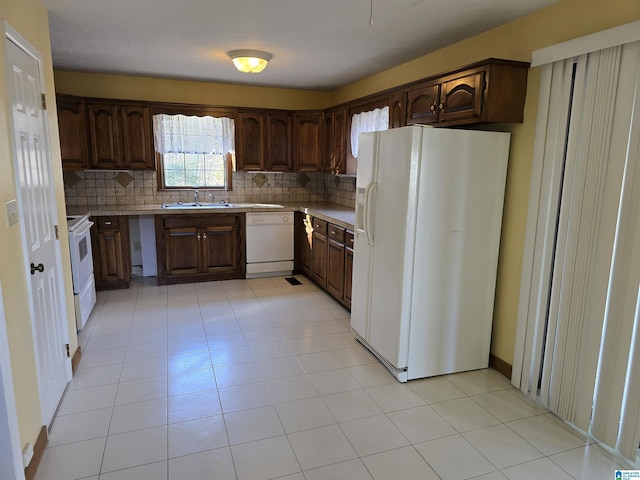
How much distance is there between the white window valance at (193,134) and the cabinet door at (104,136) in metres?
0.42

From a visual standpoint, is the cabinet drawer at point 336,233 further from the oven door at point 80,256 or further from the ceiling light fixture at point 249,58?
the oven door at point 80,256

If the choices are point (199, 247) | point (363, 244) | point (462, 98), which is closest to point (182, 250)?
point (199, 247)

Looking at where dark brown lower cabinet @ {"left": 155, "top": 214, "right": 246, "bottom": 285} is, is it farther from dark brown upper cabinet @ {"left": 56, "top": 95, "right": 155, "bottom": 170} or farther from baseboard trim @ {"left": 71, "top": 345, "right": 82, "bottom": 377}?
baseboard trim @ {"left": 71, "top": 345, "right": 82, "bottom": 377}

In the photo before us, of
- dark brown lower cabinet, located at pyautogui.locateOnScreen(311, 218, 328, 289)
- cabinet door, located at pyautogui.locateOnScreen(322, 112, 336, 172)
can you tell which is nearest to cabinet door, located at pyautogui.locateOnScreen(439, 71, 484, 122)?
dark brown lower cabinet, located at pyautogui.locateOnScreen(311, 218, 328, 289)

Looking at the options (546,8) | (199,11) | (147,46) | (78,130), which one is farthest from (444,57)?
(78,130)

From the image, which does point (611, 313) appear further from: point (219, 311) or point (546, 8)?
point (219, 311)

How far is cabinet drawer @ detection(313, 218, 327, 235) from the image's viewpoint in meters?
4.38

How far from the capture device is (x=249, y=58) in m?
3.52

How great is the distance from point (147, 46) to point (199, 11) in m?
1.07

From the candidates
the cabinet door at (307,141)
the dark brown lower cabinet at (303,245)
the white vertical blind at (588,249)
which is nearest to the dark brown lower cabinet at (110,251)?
the dark brown lower cabinet at (303,245)

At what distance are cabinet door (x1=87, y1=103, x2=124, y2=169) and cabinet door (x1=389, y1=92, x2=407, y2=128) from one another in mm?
3036

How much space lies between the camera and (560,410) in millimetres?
Answer: 2377

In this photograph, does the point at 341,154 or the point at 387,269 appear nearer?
the point at 387,269

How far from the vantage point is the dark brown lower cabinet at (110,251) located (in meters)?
4.32
